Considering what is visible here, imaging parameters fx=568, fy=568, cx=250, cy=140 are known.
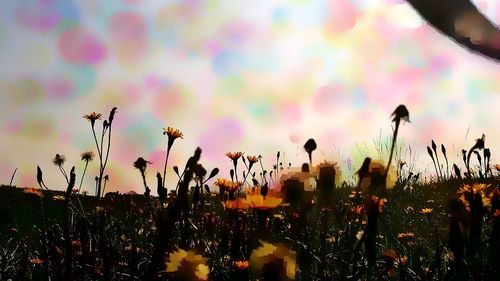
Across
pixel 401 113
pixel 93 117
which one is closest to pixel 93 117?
pixel 93 117

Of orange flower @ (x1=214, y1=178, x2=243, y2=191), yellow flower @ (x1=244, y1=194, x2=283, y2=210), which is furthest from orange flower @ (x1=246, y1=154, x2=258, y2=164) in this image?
yellow flower @ (x1=244, y1=194, x2=283, y2=210)

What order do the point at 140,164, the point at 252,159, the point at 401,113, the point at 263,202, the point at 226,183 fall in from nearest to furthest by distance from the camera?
the point at 401,113 < the point at 263,202 < the point at 140,164 < the point at 226,183 < the point at 252,159

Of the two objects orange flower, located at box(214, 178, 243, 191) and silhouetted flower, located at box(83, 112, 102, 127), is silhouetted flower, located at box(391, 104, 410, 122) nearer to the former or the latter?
orange flower, located at box(214, 178, 243, 191)

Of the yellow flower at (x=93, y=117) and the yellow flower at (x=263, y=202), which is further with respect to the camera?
the yellow flower at (x=93, y=117)

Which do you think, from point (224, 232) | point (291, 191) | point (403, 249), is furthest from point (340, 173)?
point (403, 249)

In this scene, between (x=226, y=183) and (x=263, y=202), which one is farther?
(x=226, y=183)

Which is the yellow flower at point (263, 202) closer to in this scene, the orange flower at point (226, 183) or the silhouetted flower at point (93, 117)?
the orange flower at point (226, 183)

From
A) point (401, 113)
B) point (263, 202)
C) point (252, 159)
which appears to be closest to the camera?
point (401, 113)

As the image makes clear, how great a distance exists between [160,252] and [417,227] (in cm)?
366

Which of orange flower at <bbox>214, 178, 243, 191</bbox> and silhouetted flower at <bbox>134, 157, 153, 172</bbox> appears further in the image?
orange flower at <bbox>214, 178, 243, 191</bbox>

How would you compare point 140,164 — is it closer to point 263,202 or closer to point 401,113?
point 263,202

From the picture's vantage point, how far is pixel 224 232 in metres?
1.90

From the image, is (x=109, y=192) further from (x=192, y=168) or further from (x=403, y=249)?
(x=192, y=168)

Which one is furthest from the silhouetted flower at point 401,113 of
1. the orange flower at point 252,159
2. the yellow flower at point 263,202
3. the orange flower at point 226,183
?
the orange flower at point 252,159
